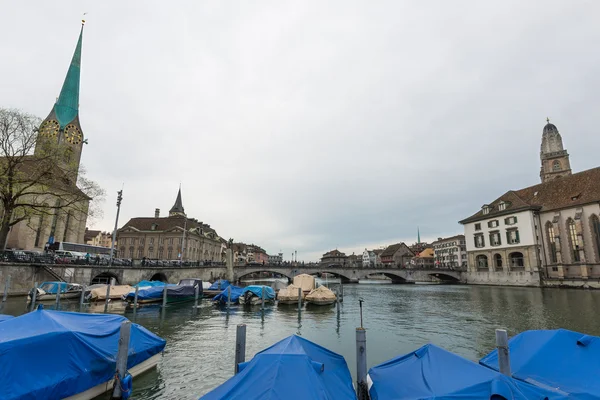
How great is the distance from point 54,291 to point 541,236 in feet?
266

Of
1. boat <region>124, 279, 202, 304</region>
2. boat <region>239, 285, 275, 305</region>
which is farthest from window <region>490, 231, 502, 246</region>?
boat <region>124, 279, 202, 304</region>

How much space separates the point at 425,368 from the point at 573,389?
3.25 meters

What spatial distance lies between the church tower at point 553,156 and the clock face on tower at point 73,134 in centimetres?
12676

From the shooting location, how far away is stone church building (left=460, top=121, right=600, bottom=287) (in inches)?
2215

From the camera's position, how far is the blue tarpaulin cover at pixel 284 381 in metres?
6.03

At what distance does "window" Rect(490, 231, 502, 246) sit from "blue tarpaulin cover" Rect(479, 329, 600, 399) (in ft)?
231

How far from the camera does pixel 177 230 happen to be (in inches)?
3575

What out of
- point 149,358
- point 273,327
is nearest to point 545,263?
point 273,327

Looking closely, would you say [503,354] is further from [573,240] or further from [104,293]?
[573,240]

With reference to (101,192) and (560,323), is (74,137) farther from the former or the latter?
(560,323)

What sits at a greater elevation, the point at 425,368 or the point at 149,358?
the point at 425,368

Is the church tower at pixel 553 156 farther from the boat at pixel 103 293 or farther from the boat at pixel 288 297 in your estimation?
the boat at pixel 103 293

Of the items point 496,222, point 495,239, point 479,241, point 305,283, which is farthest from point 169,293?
point 479,241

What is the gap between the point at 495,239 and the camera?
229ft
